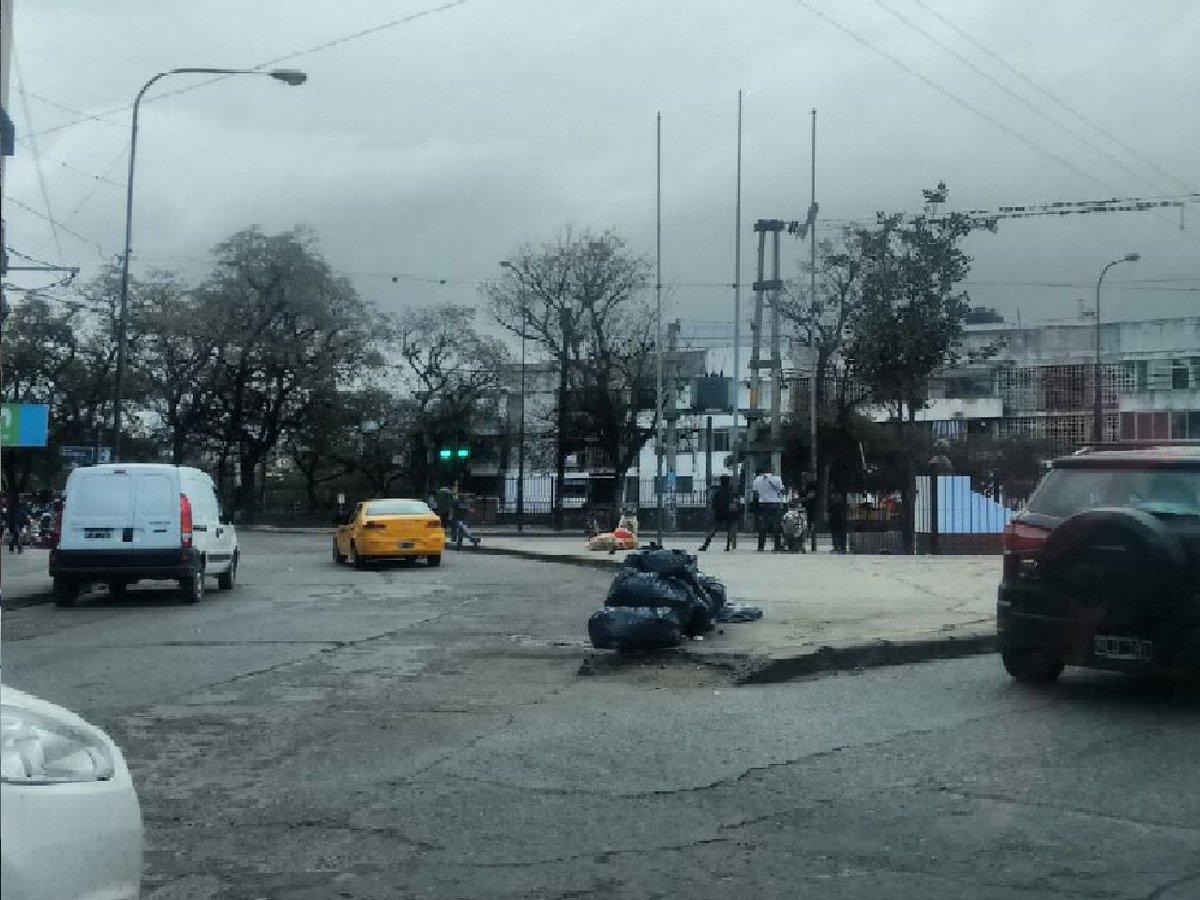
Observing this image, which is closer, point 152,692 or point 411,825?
point 411,825

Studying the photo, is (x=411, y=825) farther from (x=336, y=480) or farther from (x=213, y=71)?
(x=336, y=480)

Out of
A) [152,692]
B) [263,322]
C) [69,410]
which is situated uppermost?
[263,322]

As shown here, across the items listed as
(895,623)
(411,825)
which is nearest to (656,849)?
(411,825)

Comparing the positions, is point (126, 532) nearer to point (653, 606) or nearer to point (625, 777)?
point (653, 606)

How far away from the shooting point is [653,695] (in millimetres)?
9656

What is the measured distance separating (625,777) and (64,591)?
14.1 m

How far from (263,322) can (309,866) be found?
57937 mm

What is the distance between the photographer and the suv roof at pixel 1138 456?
931 centimetres

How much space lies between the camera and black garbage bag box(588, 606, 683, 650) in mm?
11195

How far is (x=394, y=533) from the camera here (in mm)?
28125

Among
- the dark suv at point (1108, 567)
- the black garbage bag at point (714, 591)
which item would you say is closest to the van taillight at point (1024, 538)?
the dark suv at point (1108, 567)

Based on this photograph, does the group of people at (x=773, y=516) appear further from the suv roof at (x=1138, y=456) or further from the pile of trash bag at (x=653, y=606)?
the suv roof at (x=1138, y=456)

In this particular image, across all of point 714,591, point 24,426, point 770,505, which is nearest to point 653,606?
point 714,591

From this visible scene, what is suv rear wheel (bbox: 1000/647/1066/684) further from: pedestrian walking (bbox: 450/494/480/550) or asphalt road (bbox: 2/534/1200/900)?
pedestrian walking (bbox: 450/494/480/550)
